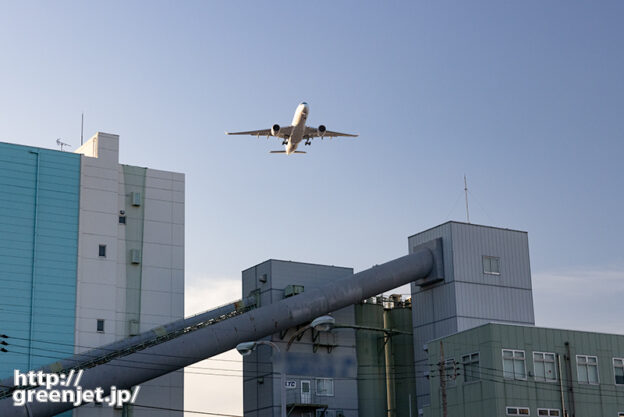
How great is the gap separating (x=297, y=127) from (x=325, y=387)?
80.5 ft

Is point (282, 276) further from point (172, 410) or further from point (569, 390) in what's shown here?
point (569, 390)

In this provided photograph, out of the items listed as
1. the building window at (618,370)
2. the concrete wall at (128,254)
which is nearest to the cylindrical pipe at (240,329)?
the concrete wall at (128,254)

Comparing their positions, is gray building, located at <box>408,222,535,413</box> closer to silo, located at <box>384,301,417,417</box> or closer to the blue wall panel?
silo, located at <box>384,301,417,417</box>

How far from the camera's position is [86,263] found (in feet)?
275

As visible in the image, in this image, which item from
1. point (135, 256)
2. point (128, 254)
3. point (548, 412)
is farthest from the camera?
point (128, 254)

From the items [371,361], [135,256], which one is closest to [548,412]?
[371,361]

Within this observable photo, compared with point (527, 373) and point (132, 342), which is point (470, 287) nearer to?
point (527, 373)

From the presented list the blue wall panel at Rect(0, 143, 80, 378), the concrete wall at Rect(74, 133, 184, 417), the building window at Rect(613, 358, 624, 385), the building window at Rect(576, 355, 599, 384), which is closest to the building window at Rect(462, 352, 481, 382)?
the building window at Rect(576, 355, 599, 384)

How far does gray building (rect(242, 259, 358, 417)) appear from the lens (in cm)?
8312

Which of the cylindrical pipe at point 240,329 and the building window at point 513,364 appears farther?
the cylindrical pipe at point 240,329

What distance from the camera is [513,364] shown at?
63656 millimetres

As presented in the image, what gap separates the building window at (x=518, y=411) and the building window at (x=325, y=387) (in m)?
26.3

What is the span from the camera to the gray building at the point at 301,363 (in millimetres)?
83125

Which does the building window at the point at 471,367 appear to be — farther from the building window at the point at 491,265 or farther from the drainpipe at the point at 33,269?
the drainpipe at the point at 33,269
